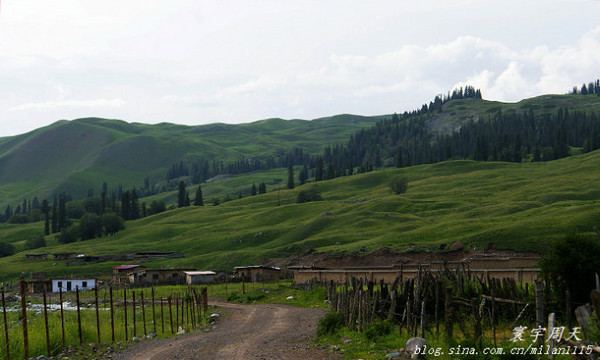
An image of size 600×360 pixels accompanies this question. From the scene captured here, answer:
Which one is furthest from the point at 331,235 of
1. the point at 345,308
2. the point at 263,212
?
the point at 345,308

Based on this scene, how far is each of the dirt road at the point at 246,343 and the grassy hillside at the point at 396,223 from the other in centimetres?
4899

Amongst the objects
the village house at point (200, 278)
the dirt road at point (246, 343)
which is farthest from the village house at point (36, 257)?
the dirt road at point (246, 343)

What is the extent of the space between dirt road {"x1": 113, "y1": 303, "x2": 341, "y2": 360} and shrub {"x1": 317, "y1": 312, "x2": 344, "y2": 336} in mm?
879

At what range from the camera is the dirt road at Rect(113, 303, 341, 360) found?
85.3 feet

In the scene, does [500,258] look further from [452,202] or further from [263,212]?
[263,212]

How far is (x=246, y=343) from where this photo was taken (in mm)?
29859

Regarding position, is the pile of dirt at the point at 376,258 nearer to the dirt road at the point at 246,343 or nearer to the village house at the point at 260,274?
the village house at the point at 260,274

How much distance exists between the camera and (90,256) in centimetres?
13512

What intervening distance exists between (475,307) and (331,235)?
97891mm

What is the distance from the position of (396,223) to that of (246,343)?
9501cm

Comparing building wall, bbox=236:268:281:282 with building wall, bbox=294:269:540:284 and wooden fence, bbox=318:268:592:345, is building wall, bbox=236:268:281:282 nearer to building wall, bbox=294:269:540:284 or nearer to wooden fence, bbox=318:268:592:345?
building wall, bbox=294:269:540:284

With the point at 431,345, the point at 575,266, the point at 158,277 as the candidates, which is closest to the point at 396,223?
the point at 158,277

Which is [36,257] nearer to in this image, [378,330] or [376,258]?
[376,258]

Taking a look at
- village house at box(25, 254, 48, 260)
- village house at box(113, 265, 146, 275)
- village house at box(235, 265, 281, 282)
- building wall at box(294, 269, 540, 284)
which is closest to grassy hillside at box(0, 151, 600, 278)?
village house at box(25, 254, 48, 260)
